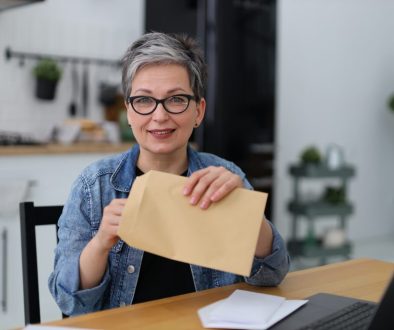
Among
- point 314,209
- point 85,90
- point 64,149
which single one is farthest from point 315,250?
point 64,149

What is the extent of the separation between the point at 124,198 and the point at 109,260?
0.13m

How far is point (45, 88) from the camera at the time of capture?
3340 mm

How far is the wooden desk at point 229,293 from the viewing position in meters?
0.96

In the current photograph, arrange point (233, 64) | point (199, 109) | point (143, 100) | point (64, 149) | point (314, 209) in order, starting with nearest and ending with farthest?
point (143, 100)
point (199, 109)
point (64, 149)
point (233, 64)
point (314, 209)

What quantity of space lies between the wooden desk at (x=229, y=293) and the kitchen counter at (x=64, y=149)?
5.62 ft

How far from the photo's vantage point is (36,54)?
3.42 metres

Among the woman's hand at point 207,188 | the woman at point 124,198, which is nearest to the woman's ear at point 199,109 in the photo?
the woman at point 124,198

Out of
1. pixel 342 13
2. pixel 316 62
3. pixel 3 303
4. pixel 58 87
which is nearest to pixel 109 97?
pixel 58 87

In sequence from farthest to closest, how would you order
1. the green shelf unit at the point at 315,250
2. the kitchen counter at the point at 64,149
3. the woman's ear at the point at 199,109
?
1. the green shelf unit at the point at 315,250
2. the kitchen counter at the point at 64,149
3. the woman's ear at the point at 199,109

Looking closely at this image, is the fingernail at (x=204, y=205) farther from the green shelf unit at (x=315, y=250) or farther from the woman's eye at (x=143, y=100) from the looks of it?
the green shelf unit at (x=315, y=250)

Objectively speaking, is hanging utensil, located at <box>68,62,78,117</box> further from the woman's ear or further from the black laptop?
the black laptop

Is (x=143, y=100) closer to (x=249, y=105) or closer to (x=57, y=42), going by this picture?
(x=57, y=42)

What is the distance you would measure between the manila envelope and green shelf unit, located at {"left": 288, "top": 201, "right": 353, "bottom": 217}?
10.8 ft

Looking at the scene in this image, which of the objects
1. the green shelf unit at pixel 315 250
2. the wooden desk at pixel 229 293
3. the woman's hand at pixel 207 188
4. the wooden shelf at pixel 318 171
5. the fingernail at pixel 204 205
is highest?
the woman's hand at pixel 207 188
